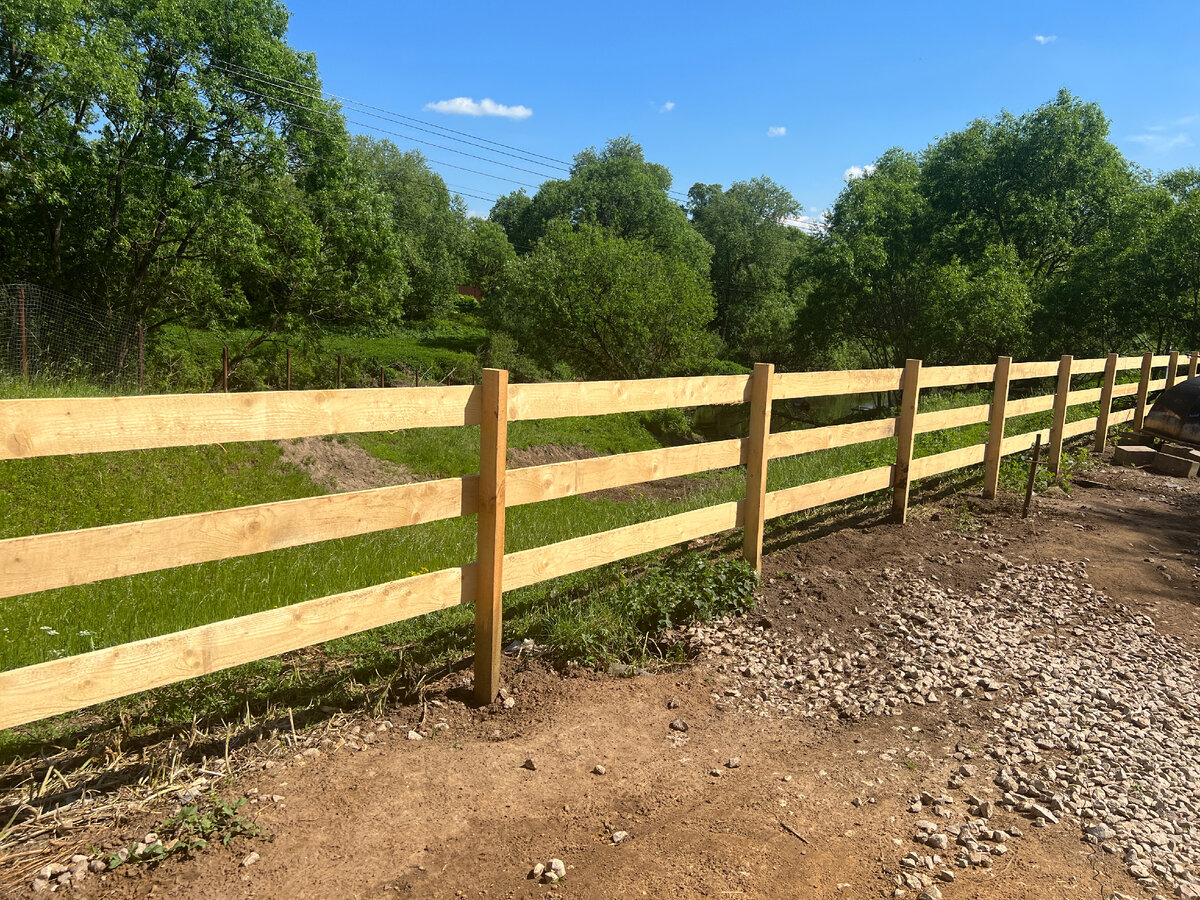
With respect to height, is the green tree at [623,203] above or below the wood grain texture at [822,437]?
above

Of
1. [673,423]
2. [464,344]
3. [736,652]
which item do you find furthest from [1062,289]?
[464,344]

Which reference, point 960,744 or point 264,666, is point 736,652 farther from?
point 264,666

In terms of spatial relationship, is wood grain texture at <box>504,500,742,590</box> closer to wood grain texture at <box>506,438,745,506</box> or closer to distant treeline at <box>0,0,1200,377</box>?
wood grain texture at <box>506,438,745,506</box>

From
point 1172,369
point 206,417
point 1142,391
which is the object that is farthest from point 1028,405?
point 206,417

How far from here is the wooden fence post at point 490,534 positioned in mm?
3604

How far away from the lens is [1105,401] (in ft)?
36.6

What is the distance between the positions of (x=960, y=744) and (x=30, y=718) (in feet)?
11.7

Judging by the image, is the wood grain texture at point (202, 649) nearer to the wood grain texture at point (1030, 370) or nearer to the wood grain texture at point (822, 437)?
the wood grain texture at point (822, 437)

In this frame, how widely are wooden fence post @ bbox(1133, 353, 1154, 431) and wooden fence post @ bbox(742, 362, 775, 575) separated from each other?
10118 millimetres

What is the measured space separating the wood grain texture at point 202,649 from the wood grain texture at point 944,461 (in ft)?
16.4

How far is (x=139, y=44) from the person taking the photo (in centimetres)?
1988

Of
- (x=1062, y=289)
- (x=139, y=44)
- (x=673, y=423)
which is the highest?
(x=139, y=44)

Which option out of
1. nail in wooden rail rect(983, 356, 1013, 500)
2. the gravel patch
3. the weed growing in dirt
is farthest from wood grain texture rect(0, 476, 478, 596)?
nail in wooden rail rect(983, 356, 1013, 500)

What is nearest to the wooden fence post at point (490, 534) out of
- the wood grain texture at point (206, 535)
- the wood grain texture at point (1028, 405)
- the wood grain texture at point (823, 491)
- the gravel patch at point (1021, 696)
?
the wood grain texture at point (206, 535)
